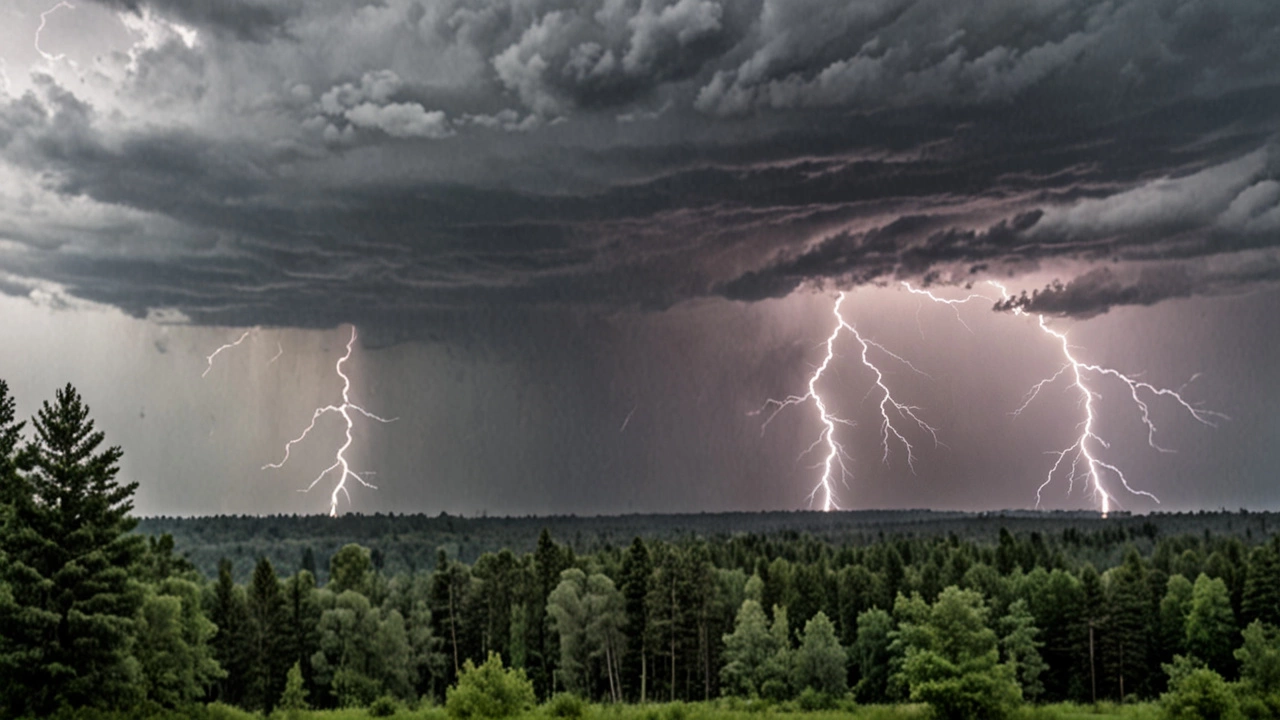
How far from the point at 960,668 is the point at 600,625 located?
147ft

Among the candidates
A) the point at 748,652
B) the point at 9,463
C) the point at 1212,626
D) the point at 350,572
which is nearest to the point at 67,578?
the point at 9,463

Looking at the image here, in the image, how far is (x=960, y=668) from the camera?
172ft

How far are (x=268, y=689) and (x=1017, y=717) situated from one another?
56583 millimetres

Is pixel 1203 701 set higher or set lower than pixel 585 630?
higher

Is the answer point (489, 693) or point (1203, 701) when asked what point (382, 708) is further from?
point (1203, 701)

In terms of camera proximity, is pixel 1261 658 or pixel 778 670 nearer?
pixel 1261 658

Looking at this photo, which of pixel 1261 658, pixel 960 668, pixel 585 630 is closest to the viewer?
pixel 960 668

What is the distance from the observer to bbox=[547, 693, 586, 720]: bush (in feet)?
150

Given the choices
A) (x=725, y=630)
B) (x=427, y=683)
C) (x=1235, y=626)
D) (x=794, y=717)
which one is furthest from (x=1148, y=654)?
(x=427, y=683)

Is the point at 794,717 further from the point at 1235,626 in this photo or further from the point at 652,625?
the point at 1235,626

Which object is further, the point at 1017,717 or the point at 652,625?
the point at 652,625

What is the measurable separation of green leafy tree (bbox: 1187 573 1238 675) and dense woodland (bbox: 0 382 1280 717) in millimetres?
193

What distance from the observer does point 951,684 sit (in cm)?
5209

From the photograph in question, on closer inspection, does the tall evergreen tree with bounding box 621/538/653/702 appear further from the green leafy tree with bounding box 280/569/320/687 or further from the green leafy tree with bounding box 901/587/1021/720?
the green leafy tree with bounding box 901/587/1021/720
